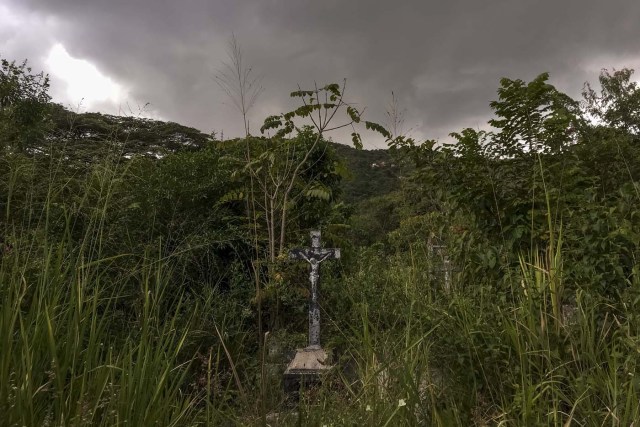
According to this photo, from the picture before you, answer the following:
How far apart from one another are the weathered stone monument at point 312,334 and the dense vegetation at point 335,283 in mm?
217

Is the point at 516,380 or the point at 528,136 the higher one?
the point at 528,136

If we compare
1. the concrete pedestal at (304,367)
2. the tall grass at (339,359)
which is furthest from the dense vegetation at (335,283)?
the concrete pedestal at (304,367)

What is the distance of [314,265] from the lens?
16.1 ft

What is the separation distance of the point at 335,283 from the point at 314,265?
501 mm

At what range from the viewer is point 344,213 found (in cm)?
708

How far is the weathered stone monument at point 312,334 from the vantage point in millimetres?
4094

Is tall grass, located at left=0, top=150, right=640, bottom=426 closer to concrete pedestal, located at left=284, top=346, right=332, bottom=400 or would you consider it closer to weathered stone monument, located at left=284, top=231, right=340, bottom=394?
concrete pedestal, located at left=284, top=346, right=332, bottom=400

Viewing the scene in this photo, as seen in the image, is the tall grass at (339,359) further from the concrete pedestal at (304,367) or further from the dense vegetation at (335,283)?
the concrete pedestal at (304,367)

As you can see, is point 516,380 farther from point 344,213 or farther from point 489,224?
point 344,213

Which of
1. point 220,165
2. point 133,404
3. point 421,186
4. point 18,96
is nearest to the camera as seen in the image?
point 133,404

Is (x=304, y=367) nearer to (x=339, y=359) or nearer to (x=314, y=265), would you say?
(x=314, y=265)

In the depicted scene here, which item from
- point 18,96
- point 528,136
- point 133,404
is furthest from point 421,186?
point 18,96

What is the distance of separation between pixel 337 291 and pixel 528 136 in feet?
7.90

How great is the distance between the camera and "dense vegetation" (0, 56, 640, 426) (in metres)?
1.50
